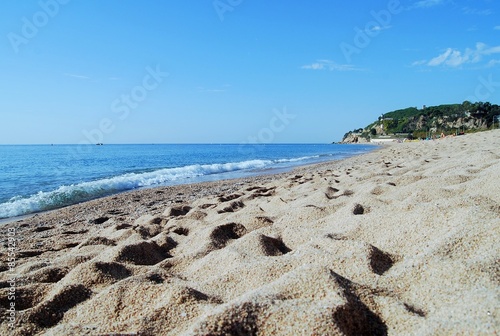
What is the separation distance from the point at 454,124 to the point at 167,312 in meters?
113

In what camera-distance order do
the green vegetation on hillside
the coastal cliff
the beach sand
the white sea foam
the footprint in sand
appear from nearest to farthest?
the beach sand
the footprint in sand
the white sea foam
the coastal cliff
the green vegetation on hillside

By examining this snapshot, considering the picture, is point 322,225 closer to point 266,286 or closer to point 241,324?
point 266,286

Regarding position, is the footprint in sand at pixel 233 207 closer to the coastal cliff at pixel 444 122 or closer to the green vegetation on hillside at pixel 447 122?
the coastal cliff at pixel 444 122

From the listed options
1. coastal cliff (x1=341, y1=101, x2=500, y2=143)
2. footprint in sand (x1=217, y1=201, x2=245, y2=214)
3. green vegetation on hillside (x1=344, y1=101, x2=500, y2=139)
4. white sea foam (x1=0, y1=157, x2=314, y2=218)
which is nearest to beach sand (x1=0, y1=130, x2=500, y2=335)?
footprint in sand (x1=217, y1=201, x2=245, y2=214)

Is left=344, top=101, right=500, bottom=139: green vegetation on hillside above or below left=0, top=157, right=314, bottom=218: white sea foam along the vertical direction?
above

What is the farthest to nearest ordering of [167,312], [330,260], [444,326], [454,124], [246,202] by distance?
[454,124], [246,202], [330,260], [167,312], [444,326]

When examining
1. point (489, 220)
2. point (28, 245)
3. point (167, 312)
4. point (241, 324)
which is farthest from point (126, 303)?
point (28, 245)

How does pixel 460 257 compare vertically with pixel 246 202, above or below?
above

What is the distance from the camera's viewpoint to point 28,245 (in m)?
5.07

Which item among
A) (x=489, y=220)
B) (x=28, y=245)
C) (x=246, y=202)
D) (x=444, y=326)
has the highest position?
(x=489, y=220)

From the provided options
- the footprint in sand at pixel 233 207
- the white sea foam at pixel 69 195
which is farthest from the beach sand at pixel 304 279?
the white sea foam at pixel 69 195

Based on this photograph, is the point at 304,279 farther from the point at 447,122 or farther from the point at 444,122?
the point at 444,122

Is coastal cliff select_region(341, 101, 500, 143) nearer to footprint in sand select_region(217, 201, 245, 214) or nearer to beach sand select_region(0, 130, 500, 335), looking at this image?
footprint in sand select_region(217, 201, 245, 214)

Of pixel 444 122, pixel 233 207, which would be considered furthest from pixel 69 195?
pixel 444 122
